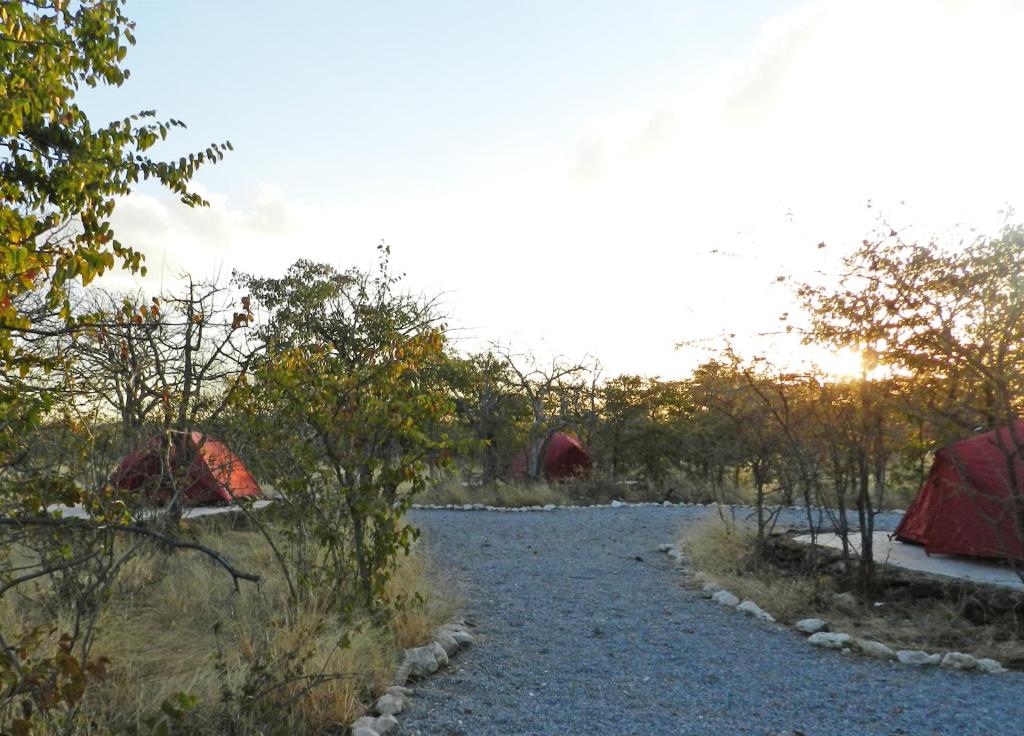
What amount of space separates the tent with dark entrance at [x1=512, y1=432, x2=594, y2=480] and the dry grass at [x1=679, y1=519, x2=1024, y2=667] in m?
9.96

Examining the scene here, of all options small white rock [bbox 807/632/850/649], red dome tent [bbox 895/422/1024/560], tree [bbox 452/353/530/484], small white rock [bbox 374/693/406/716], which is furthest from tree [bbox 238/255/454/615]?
tree [bbox 452/353/530/484]

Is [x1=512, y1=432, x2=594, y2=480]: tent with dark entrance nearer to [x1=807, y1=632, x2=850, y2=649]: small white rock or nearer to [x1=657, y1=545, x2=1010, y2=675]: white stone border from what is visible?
[x1=657, y1=545, x2=1010, y2=675]: white stone border

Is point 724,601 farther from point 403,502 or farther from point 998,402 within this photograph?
point 403,502

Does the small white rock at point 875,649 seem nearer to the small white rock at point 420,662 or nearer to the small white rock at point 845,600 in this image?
the small white rock at point 845,600

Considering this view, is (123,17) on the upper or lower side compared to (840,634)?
upper

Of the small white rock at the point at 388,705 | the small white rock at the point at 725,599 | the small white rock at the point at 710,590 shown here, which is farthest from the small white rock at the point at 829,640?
the small white rock at the point at 388,705

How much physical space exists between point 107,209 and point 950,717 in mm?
4913

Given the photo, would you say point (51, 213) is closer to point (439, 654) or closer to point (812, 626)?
point (439, 654)

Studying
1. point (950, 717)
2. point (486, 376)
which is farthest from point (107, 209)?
point (486, 376)

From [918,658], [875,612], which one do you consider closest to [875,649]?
[918,658]

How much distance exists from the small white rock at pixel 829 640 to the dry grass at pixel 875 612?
24cm

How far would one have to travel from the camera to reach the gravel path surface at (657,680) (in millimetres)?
4316

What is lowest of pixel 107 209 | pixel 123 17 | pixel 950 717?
pixel 950 717

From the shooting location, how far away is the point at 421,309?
1616 cm
